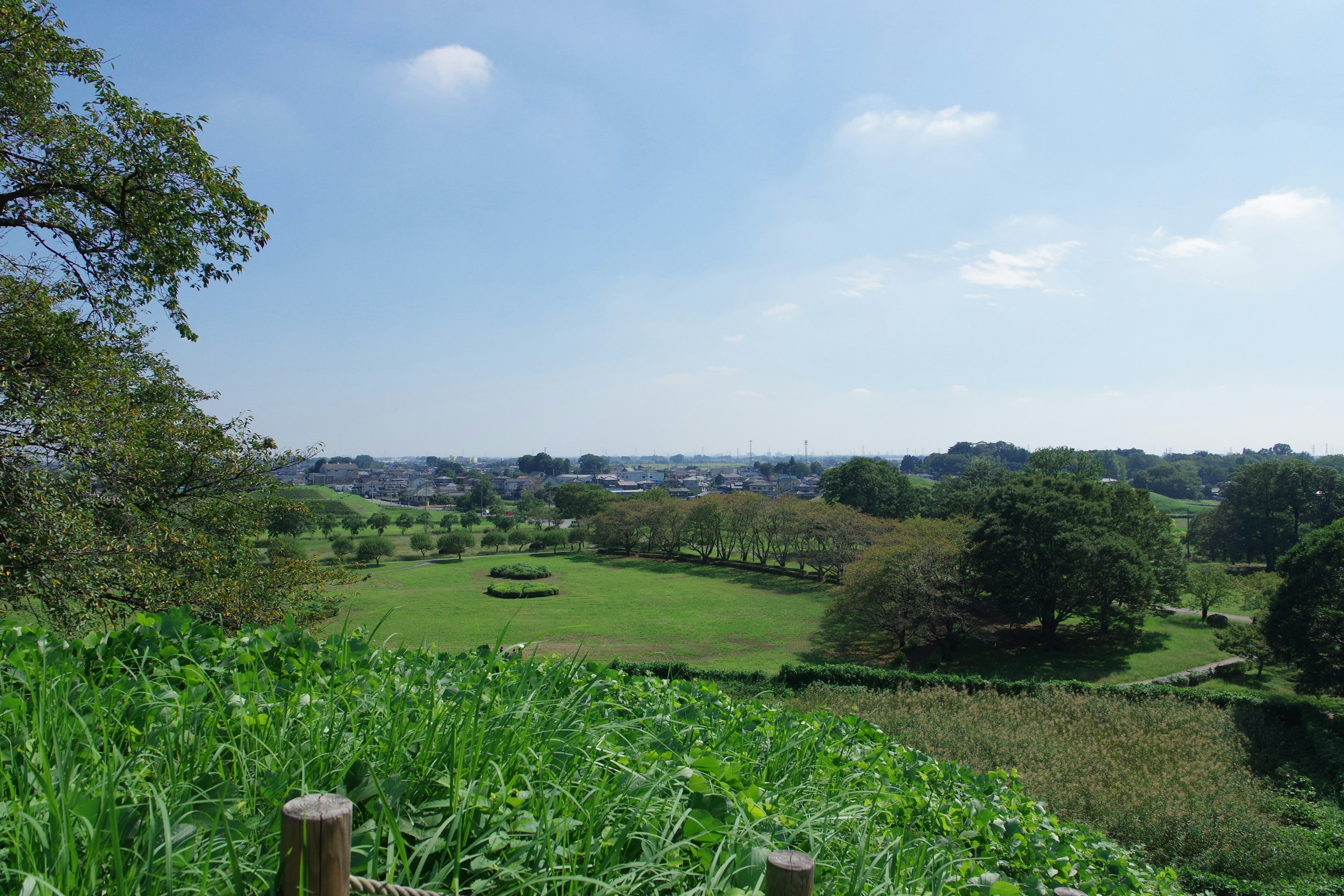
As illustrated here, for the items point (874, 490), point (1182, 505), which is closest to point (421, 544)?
point (874, 490)

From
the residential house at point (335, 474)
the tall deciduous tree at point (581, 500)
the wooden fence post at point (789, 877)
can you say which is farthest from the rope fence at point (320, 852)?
the residential house at point (335, 474)

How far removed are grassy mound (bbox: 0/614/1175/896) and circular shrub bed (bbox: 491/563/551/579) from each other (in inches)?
1499

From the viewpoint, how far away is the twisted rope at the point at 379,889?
4.83 ft

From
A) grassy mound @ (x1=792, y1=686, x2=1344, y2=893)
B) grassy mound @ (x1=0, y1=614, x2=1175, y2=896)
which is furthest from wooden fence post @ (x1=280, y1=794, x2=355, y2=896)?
grassy mound @ (x1=792, y1=686, x2=1344, y2=893)

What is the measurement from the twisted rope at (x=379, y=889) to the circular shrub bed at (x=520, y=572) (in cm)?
4031

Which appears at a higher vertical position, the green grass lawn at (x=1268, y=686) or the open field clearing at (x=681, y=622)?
the green grass lawn at (x=1268, y=686)

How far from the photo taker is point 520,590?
118ft

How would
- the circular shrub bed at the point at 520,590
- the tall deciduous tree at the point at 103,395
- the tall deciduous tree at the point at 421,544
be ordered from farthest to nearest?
the tall deciduous tree at the point at 421,544 < the circular shrub bed at the point at 520,590 < the tall deciduous tree at the point at 103,395

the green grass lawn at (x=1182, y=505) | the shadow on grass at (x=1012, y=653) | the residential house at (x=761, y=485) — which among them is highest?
the green grass lawn at (x=1182, y=505)

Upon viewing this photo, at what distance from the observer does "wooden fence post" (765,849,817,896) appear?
1.52 m

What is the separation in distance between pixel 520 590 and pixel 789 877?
3603 cm

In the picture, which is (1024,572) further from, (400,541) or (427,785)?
(400,541)

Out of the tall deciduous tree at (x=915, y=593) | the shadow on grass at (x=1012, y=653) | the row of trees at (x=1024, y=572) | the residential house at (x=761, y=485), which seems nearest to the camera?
the shadow on grass at (x=1012, y=653)

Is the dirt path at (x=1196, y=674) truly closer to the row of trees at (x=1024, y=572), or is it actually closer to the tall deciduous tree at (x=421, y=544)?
the row of trees at (x=1024, y=572)
